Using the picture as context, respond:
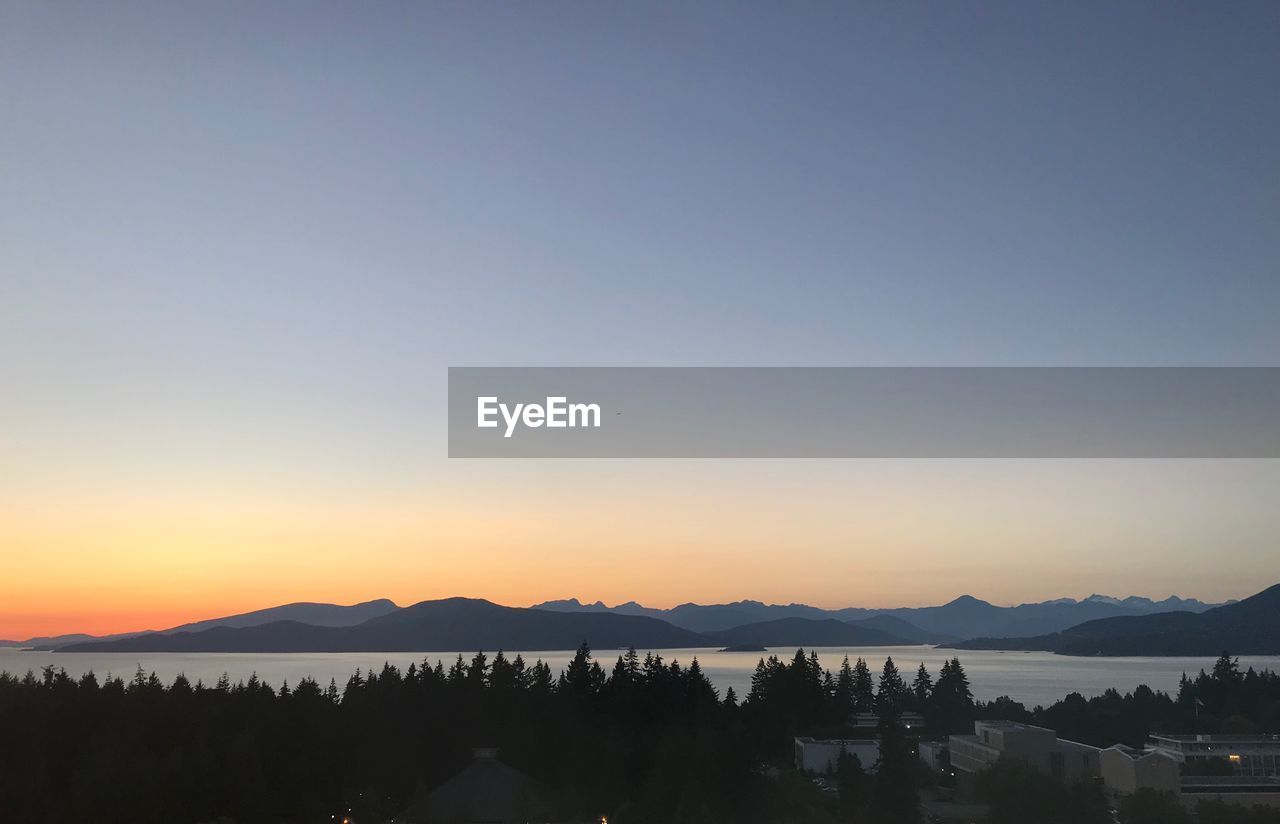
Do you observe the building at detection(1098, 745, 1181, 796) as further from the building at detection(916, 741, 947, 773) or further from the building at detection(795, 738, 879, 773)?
the building at detection(795, 738, 879, 773)

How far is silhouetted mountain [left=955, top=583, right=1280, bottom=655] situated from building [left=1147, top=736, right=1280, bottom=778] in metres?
119

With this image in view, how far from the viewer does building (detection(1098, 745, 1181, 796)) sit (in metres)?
24.0

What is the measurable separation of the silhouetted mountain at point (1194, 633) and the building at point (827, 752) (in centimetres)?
12078

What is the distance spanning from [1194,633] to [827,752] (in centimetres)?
13057

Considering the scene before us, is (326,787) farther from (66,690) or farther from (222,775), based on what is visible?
(66,690)

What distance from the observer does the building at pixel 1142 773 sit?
2400 cm

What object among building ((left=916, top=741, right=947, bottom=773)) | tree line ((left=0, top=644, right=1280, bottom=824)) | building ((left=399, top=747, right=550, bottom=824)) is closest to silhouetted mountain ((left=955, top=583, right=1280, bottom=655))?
building ((left=916, top=741, right=947, bottom=773))

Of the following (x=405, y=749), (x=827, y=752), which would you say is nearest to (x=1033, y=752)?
(x=827, y=752)

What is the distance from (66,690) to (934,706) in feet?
108

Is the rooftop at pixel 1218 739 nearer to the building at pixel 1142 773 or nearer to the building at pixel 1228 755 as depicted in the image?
the building at pixel 1228 755

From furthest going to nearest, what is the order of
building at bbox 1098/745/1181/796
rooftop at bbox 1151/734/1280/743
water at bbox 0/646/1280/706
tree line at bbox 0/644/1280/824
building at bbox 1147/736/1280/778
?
water at bbox 0/646/1280/706
rooftop at bbox 1151/734/1280/743
building at bbox 1147/736/1280/778
building at bbox 1098/745/1181/796
tree line at bbox 0/644/1280/824

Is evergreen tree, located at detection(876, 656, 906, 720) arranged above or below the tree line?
below

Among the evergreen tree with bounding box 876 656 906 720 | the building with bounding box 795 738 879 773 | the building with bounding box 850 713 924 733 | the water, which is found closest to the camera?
the building with bounding box 795 738 879 773

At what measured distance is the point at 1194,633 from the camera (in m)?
138
